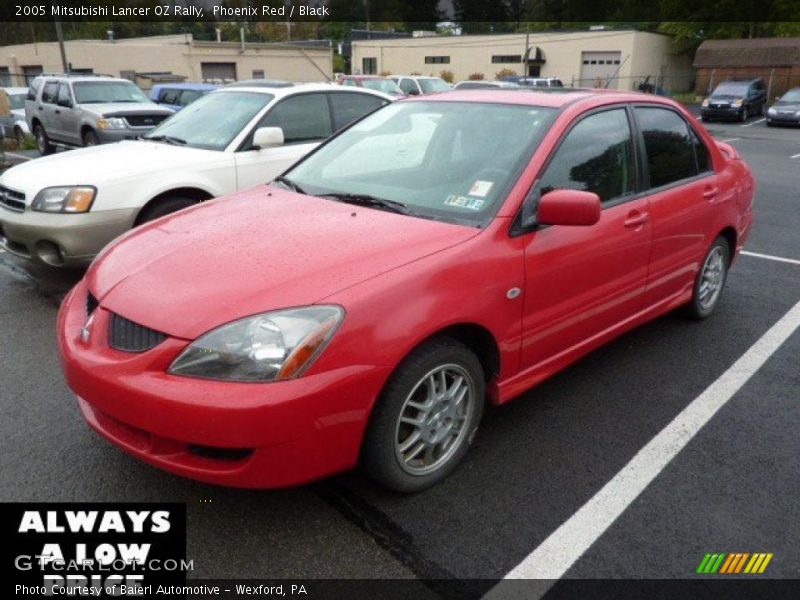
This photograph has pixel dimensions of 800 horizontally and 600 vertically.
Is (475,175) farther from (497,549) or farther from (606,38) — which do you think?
(606,38)

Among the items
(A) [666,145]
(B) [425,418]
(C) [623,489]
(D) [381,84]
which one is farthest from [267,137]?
(D) [381,84]

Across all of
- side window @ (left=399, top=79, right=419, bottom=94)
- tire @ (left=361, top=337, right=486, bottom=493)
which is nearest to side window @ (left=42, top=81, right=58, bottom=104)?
side window @ (left=399, top=79, right=419, bottom=94)

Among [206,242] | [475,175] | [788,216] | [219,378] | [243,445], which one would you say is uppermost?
[475,175]

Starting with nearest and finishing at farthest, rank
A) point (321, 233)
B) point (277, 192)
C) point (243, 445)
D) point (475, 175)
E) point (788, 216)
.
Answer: point (243, 445) < point (321, 233) < point (475, 175) < point (277, 192) < point (788, 216)

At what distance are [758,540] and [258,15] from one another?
76.1 metres

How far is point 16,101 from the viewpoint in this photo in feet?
58.4

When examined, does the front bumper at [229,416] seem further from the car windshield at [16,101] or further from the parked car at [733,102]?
the parked car at [733,102]

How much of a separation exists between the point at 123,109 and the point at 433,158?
1091 cm

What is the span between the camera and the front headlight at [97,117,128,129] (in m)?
12.0

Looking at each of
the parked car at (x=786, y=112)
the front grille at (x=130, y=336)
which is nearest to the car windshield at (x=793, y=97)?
the parked car at (x=786, y=112)

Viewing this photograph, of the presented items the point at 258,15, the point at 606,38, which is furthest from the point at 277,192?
the point at 258,15

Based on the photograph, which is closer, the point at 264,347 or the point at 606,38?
the point at 264,347

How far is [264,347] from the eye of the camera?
228cm

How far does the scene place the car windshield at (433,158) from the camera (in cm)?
306
